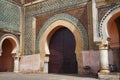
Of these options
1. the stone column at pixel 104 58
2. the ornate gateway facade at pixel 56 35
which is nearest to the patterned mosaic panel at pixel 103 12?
the ornate gateway facade at pixel 56 35

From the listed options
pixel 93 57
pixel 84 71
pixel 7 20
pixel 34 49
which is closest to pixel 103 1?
pixel 93 57

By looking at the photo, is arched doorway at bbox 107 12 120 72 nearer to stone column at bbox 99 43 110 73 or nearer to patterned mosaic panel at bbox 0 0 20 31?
stone column at bbox 99 43 110 73

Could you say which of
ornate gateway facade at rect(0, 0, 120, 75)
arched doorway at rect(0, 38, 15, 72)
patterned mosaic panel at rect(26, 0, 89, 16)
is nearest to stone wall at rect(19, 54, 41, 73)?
ornate gateway facade at rect(0, 0, 120, 75)

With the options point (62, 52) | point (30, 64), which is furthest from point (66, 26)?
point (30, 64)

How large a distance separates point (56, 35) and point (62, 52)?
105 centimetres

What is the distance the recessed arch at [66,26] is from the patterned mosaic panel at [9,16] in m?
1.76

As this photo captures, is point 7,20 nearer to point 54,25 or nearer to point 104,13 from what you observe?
point 54,25

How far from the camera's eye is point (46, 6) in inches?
429

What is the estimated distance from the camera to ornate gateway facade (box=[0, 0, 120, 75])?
8.44 metres

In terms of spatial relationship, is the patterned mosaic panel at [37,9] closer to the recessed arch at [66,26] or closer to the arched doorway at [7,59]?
the recessed arch at [66,26]

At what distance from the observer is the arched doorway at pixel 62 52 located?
33.8 ft

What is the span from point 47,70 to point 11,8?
425 centimetres

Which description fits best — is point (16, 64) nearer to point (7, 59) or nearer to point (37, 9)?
point (7, 59)

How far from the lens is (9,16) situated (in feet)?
36.2
